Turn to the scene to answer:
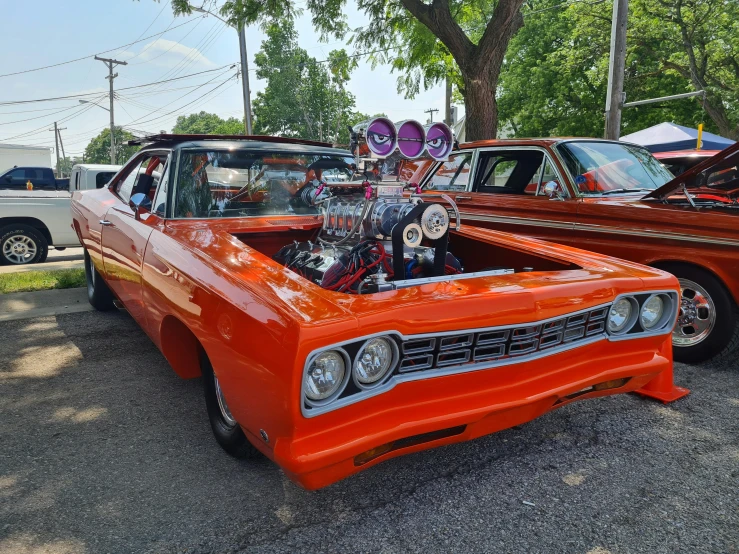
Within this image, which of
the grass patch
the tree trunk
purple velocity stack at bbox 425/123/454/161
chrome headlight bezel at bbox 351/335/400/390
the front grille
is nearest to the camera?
chrome headlight bezel at bbox 351/335/400/390

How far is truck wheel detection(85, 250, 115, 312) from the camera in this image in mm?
5160

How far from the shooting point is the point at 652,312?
2.61 m

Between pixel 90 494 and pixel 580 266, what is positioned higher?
pixel 580 266

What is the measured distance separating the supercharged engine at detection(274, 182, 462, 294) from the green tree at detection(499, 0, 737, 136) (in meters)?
19.6

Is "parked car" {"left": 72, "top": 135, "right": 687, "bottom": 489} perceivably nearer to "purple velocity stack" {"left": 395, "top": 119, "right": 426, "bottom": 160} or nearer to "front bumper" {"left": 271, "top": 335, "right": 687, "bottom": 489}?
"front bumper" {"left": 271, "top": 335, "right": 687, "bottom": 489}

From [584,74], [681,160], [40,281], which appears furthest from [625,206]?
[584,74]

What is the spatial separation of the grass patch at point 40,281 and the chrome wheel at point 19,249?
6.36ft

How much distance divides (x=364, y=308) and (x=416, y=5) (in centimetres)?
794

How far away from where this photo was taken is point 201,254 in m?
2.50

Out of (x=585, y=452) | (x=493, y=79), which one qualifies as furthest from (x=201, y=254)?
(x=493, y=79)

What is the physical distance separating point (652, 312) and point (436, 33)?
721 centimetres

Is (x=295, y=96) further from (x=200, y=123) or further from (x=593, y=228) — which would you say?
(x=200, y=123)

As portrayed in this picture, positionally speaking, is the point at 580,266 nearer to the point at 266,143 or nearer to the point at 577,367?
the point at 577,367

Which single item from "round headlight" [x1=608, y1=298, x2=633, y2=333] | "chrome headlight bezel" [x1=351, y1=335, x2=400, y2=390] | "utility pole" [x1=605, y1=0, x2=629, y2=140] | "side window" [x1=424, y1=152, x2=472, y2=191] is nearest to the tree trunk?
"side window" [x1=424, y1=152, x2=472, y2=191]
